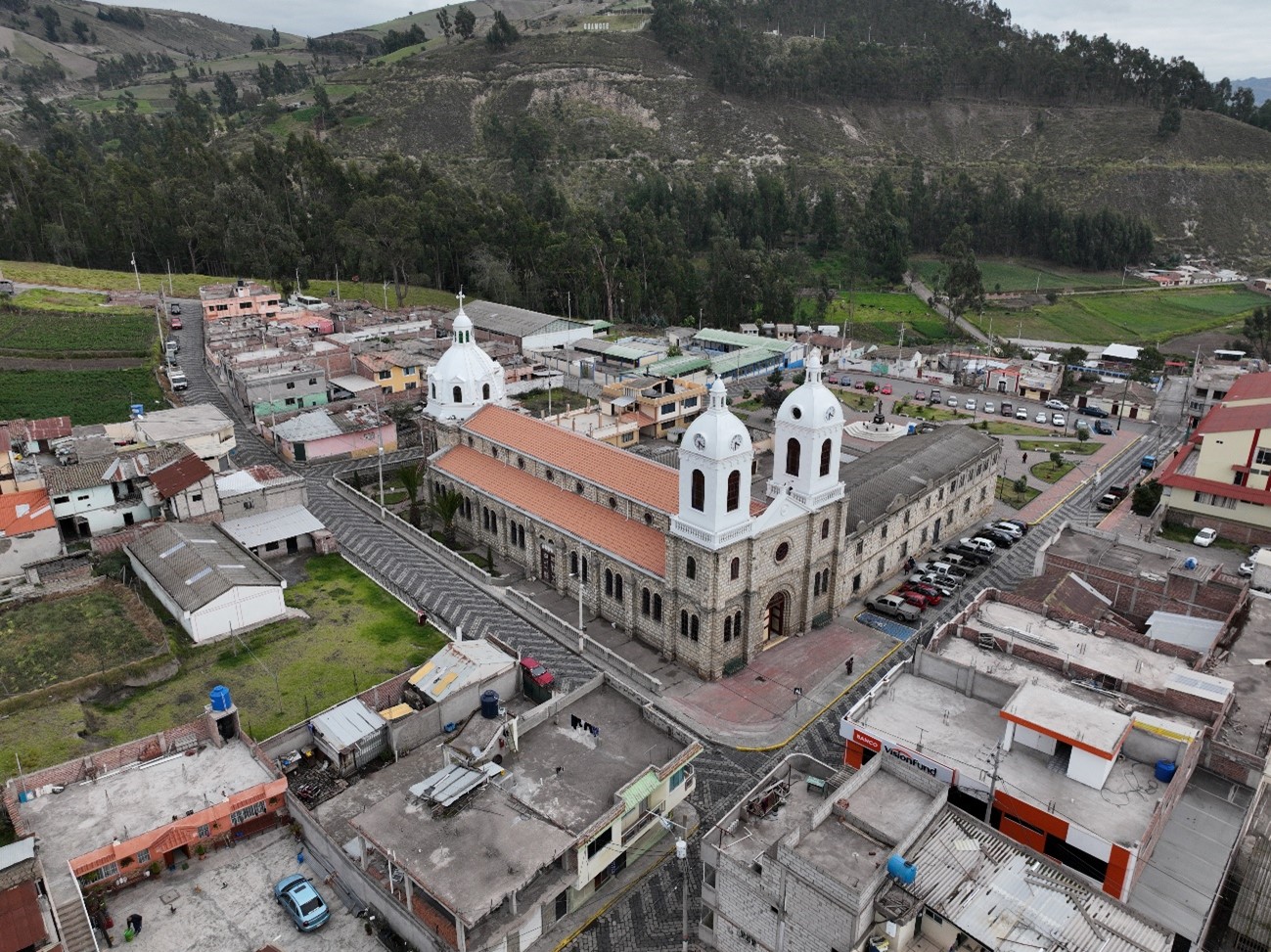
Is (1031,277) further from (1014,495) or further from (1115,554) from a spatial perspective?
(1115,554)

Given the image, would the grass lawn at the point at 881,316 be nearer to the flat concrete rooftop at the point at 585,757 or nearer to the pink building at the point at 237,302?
the pink building at the point at 237,302

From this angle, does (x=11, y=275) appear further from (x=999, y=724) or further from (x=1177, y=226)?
(x=1177, y=226)

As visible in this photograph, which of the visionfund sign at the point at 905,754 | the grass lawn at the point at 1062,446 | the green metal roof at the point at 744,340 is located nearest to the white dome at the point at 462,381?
the visionfund sign at the point at 905,754

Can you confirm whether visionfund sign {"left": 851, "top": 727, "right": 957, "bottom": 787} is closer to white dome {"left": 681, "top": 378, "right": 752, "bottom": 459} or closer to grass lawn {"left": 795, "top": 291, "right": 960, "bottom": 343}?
white dome {"left": 681, "top": 378, "right": 752, "bottom": 459}

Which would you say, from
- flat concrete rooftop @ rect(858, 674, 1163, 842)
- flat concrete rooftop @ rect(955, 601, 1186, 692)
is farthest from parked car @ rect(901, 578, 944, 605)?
flat concrete rooftop @ rect(858, 674, 1163, 842)

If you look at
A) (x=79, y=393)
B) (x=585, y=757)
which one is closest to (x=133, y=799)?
(x=585, y=757)

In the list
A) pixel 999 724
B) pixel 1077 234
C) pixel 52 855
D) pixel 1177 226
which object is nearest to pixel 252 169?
pixel 52 855

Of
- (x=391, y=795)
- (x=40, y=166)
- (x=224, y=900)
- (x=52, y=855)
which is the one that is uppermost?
(x=40, y=166)
